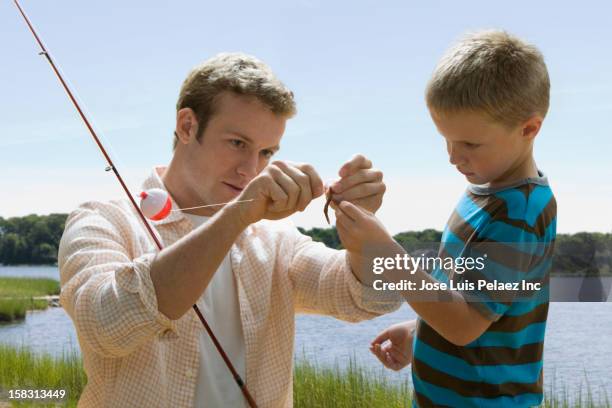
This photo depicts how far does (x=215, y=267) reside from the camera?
5.80ft

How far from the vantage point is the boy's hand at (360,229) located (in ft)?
5.88

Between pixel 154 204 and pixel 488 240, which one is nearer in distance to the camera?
pixel 488 240

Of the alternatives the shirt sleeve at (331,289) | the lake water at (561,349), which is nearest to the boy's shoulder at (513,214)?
the shirt sleeve at (331,289)

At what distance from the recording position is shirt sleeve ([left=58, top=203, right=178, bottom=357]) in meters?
1.77

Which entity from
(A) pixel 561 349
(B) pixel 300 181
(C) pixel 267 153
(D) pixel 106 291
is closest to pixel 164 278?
(D) pixel 106 291

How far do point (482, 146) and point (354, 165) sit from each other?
1.15 feet

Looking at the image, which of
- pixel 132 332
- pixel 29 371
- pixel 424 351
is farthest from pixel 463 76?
pixel 29 371

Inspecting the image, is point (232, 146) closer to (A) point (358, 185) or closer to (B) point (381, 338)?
(A) point (358, 185)

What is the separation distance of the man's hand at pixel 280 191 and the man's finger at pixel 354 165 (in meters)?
0.08

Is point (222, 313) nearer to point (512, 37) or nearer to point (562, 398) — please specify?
point (512, 37)

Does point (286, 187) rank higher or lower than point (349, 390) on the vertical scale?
higher

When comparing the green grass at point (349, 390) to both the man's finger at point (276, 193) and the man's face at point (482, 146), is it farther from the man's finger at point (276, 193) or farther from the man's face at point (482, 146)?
the man's finger at point (276, 193)

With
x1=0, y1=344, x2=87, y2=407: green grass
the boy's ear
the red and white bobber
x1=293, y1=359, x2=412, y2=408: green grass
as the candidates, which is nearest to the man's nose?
the red and white bobber

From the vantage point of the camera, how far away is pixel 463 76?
1870 mm
